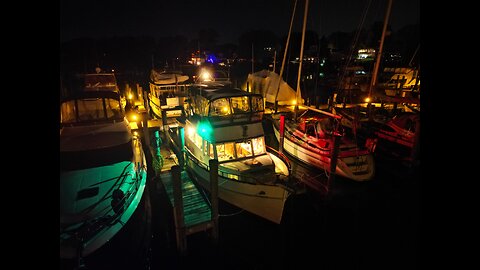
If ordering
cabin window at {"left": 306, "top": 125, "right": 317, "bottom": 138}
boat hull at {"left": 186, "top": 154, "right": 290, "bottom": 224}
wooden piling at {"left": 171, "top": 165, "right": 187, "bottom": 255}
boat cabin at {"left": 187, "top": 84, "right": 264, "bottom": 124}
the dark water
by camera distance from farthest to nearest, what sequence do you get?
cabin window at {"left": 306, "top": 125, "right": 317, "bottom": 138}
boat cabin at {"left": 187, "top": 84, "right": 264, "bottom": 124}
boat hull at {"left": 186, "top": 154, "right": 290, "bottom": 224}
the dark water
wooden piling at {"left": 171, "top": 165, "right": 187, "bottom": 255}

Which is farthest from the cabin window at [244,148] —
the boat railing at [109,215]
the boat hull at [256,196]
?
the boat railing at [109,215]

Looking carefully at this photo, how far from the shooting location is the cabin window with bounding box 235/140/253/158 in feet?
36.0

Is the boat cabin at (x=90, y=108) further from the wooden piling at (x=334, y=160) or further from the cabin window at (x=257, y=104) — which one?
the wooden piling at (x=334, y=160)

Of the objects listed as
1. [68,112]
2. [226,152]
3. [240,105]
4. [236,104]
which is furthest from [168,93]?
[226,152]

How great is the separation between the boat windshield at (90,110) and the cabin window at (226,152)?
5.51 m

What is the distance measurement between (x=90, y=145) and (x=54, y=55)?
785 cm

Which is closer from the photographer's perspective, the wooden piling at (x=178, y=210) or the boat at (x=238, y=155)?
the wooden piling at (x=178, y=210)

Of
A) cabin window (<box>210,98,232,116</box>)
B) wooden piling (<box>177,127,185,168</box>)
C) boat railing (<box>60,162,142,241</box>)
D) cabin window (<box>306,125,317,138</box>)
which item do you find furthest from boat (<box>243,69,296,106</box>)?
boat railing (<box>60,162,142,241</box>)

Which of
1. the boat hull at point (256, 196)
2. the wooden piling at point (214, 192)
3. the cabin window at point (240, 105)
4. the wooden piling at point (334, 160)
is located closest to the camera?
the wooden piling at point (214, 192)

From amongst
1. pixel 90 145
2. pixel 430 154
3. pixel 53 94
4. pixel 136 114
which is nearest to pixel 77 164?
pixel 90 145

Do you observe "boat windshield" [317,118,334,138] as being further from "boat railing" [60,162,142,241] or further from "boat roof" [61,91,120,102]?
"boat roof" [61,91,120,102]

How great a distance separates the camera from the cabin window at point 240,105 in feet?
36.3

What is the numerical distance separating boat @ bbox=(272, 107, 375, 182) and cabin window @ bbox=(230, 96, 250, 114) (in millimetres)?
4763

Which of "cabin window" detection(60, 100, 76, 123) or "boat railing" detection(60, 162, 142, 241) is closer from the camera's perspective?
"boat railing" detection(60, 162, 142, 241)
